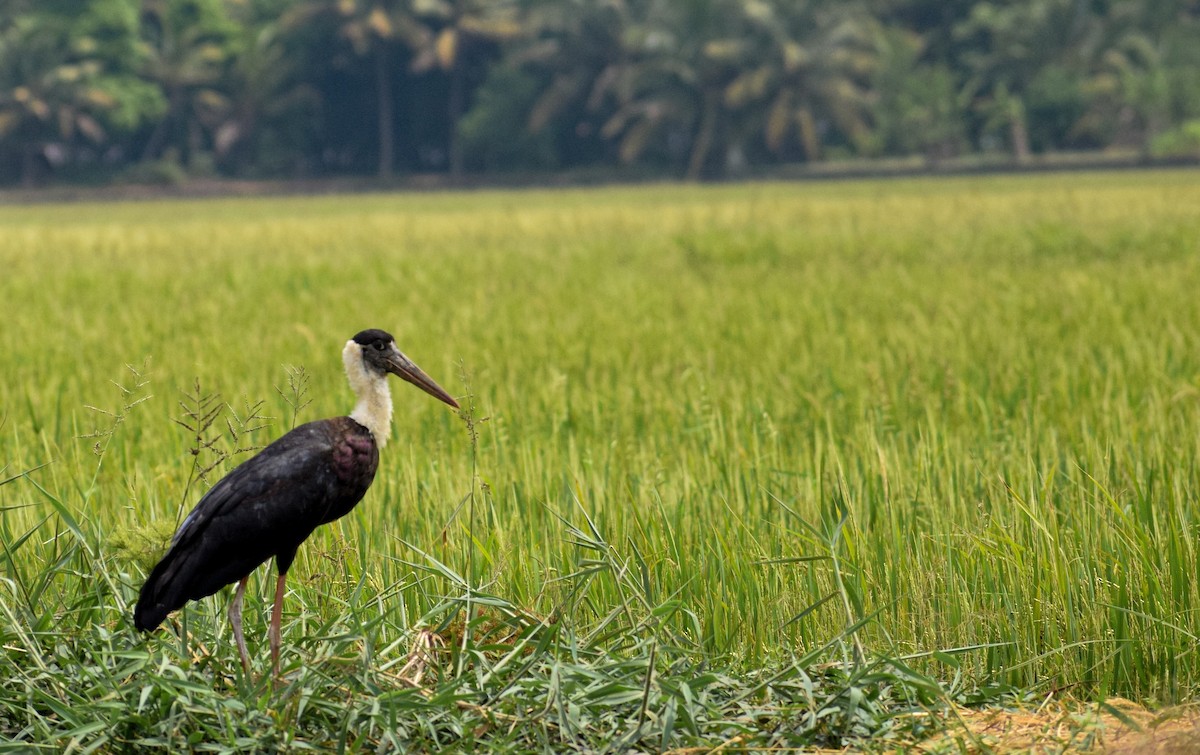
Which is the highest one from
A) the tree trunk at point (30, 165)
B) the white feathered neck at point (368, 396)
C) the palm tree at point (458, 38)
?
the palm tree at point (458, 38)

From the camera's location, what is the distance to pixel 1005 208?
19688mm

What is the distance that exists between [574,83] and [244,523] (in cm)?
4858

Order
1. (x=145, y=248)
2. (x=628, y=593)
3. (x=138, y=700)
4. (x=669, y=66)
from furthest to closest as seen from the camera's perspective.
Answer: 1. (x=669, y=66)
2. (x=145, y=248)
3. (x=628, y=593)
4. (x=138, y=700)

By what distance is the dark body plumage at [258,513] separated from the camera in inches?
97.5

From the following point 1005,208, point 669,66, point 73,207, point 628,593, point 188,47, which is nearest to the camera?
point 628,593

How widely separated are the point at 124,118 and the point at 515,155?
13.2m

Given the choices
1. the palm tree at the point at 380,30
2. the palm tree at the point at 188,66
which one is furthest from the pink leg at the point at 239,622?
the palm tree at the point at 188,66

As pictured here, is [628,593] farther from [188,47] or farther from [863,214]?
[188,47]

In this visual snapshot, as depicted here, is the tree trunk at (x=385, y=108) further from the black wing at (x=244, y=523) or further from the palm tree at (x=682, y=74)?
the black wing at (x=244, y=523)

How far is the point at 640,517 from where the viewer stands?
145 inches

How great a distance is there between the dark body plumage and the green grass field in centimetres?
15

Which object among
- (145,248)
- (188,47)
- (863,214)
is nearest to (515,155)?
(188,47)

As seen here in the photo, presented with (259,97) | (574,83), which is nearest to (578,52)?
(574,83)

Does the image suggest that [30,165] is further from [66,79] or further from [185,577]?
[185,577]
